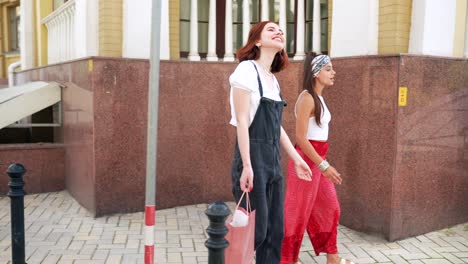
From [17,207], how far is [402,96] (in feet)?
11.6

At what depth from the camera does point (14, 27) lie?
54.2 feet

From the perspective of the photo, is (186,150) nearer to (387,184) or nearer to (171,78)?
(171,78)

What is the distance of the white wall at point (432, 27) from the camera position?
5.09 meters

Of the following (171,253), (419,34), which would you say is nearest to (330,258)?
(171,253)

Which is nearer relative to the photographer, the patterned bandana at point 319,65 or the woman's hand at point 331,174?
the woman's hand at point 331,174

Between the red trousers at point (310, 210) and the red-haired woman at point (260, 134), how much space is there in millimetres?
558

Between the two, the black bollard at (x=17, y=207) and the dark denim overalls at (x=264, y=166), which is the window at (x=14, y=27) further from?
the dark denim overalls at (x=264, y=166)

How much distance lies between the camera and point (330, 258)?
4258mm

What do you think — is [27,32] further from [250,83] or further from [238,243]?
[238,243]

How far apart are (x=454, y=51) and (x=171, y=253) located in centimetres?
365

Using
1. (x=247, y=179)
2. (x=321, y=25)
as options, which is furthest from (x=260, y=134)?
(x=321, y=25)

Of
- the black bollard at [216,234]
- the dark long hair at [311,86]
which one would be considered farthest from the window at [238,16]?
the black bollard at [216,234]

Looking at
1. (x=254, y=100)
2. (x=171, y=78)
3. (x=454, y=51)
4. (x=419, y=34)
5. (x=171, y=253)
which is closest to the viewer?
(x=254, y=100)

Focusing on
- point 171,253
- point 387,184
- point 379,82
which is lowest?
point 171,253
